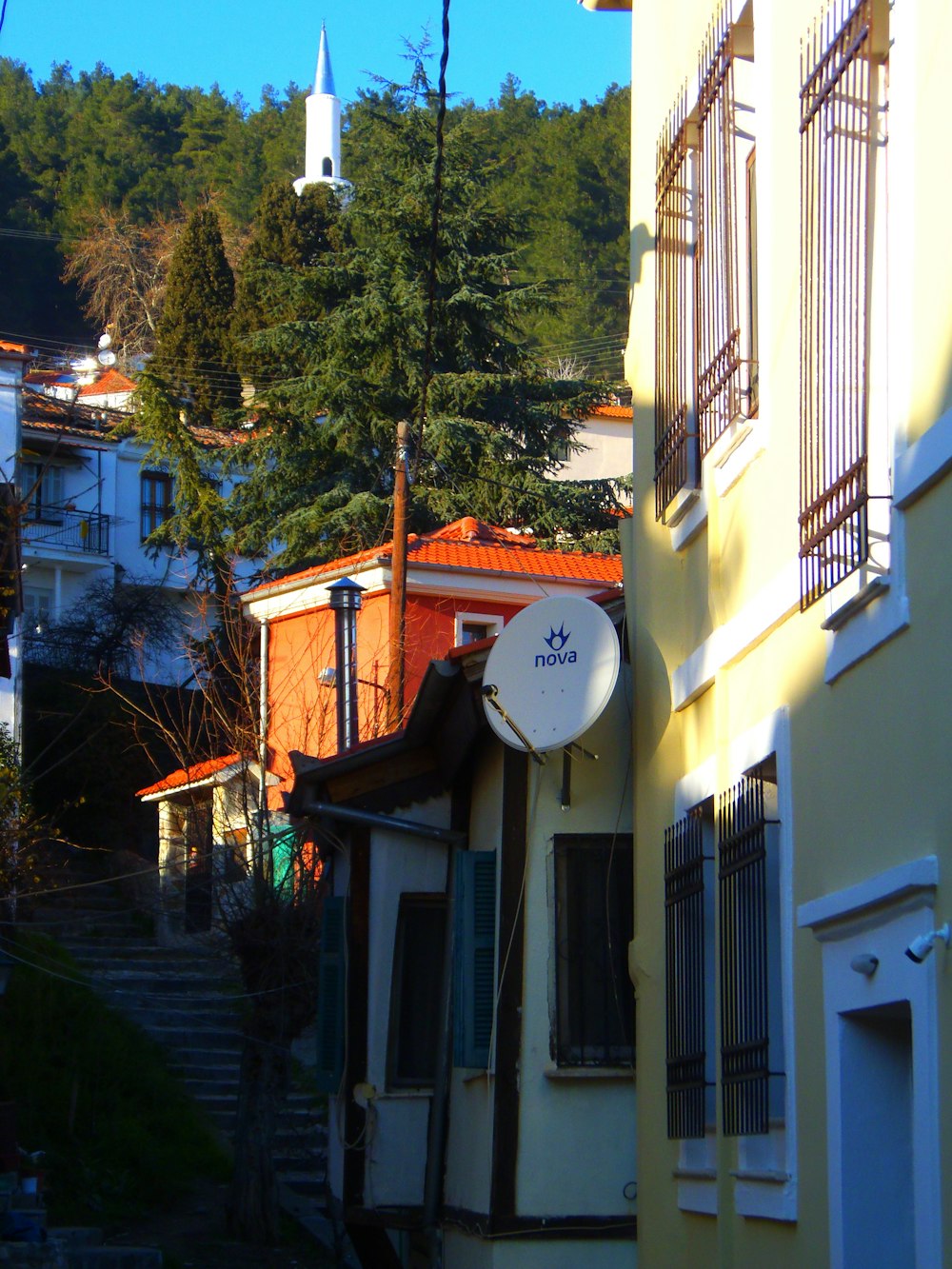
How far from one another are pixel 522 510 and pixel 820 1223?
3076 centimetres


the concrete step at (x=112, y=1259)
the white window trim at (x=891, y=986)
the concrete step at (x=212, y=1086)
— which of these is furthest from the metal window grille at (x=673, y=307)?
the concrete step at (x=212, y=1086)

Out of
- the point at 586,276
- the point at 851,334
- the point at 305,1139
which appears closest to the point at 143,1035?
the point at 305,1139

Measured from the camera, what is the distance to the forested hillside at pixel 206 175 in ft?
205

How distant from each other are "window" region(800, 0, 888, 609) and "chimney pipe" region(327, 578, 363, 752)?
46.3 ft

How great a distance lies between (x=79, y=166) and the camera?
258ft

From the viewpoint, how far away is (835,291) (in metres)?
5.55

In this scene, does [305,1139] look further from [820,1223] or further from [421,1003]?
[820,1223]

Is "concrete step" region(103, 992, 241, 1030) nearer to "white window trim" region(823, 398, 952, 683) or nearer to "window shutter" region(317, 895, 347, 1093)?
"window shutter" region(317, 895, 347, 1093)

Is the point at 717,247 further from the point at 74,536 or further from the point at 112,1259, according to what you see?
the point at 74,536

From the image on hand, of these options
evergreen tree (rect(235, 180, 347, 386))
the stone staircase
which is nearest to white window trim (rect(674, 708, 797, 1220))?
the stone staircase

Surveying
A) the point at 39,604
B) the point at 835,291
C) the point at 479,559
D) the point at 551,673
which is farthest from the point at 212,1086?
the point at 39,604

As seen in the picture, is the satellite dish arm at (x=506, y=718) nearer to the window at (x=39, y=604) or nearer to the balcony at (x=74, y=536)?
the window at (x=39, y=604)

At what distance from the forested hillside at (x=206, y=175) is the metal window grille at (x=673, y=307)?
1422 inches

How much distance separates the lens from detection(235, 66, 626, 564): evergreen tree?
35344 millimetres
